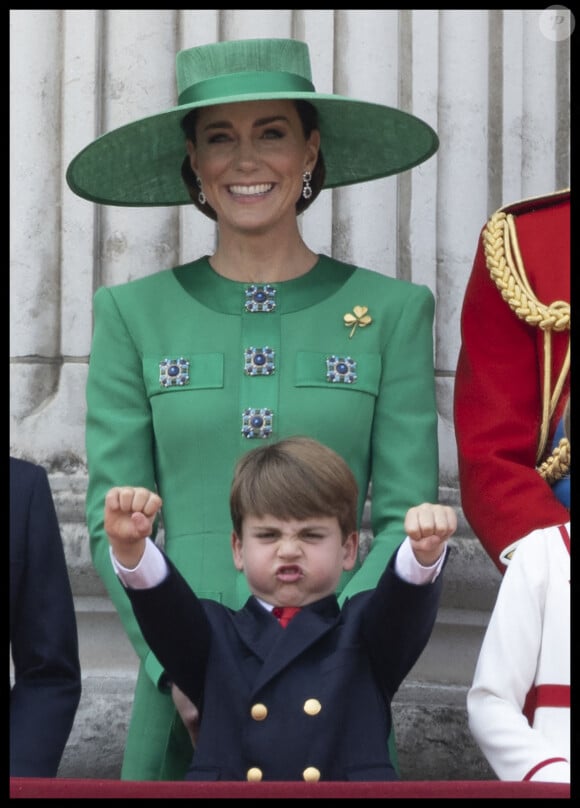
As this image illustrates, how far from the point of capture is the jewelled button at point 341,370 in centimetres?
323

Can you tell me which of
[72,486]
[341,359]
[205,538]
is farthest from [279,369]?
[72,486]

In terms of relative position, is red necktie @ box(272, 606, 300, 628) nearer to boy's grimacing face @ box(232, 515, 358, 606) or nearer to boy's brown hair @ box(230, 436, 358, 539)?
boy's grimacing face @ box(232, 515, 358, 606)

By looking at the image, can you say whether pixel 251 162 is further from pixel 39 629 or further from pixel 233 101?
pixel 39 629

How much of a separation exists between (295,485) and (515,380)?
0.57 m

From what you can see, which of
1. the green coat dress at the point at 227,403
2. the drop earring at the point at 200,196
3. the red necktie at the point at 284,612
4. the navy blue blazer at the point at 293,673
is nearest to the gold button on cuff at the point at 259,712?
the navy blue blazer at the point at 293,673

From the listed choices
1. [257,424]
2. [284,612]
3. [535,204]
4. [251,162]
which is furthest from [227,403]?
[535,204]

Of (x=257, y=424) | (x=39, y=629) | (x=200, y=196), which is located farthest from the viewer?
(x=200, y=196)

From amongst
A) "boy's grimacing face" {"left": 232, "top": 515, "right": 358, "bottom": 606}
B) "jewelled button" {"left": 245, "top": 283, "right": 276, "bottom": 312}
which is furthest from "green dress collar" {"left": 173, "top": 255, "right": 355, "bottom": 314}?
"boy's grimacing face" {"left": 232, "top": 515, "right": 358, "bottom": 606}

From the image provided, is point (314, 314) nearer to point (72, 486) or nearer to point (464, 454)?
point (464, 454)

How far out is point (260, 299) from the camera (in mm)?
3311

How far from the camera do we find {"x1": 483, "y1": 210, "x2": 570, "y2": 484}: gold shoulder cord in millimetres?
3191

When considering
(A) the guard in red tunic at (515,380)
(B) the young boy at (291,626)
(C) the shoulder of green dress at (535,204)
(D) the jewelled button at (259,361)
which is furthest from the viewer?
(C) the shoulder of green dress at (535,204)

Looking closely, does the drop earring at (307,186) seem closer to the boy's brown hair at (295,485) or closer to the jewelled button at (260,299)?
the jewelled button at (260,299)

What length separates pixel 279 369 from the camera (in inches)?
128
